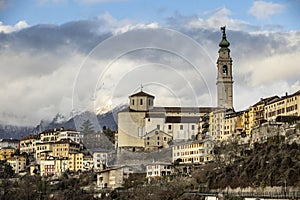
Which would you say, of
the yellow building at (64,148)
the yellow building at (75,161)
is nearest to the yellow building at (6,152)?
the yellow building at (64,148)

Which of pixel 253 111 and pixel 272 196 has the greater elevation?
pixel 253 111

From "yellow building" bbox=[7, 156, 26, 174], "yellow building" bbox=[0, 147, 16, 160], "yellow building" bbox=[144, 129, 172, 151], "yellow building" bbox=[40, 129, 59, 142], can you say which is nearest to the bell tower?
"yellow building" bbox=[144, 129, 172, 151]

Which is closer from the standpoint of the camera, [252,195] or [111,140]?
[252,195]

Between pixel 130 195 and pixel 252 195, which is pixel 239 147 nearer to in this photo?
pixel 130 195

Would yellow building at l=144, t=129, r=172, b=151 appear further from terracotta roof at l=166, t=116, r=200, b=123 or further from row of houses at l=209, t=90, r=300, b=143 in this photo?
row of houses at l=209, t=90, r=300, b=143

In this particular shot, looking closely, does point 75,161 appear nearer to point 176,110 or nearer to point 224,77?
point 176,110

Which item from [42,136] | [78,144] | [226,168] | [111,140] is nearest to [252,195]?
[226,168]
